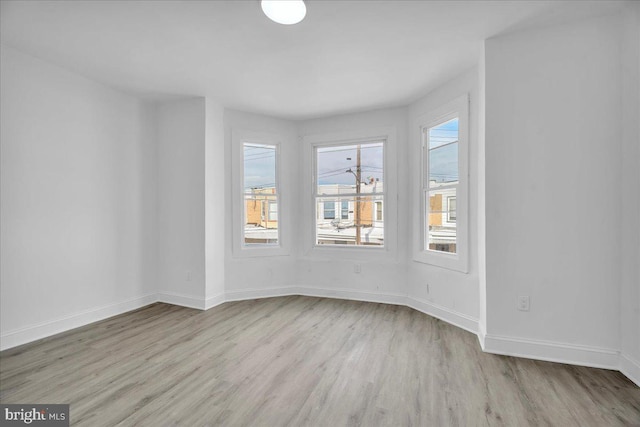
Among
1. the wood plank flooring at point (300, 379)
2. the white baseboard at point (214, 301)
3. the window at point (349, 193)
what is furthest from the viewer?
the window at point (349, 193)

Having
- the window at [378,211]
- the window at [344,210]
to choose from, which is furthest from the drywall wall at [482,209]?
the window at [344,210]

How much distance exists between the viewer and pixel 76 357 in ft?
8.51

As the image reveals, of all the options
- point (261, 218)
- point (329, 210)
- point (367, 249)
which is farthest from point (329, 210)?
point (261, 218)

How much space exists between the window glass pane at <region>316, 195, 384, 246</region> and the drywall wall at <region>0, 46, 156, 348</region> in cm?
228

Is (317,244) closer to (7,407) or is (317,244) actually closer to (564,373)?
(564,373)

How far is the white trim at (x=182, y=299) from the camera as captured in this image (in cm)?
391

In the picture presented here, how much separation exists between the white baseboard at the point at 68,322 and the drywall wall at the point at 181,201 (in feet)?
1.15

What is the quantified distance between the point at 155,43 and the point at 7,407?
9.09 ft

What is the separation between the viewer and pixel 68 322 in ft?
10.5

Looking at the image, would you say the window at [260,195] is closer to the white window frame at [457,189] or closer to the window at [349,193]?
the window at [349,193]

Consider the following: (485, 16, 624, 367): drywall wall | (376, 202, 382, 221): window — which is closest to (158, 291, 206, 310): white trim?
(376, 202, 382, 221): window

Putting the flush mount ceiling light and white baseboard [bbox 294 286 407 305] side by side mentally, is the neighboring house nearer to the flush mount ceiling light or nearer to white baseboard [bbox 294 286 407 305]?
white baseboard [bbox 294 286 407 305]

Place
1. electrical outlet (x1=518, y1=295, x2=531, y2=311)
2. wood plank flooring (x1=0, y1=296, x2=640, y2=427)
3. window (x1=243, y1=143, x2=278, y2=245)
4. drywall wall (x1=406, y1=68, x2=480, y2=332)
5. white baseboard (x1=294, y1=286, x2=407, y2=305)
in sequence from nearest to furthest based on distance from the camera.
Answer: wood plank flooring (x1=0, y1=296, x2=640, y2=427) < electrical outlet (x1=518, y1=295, x2=531, y2=311) < drywall wall (x1=406, y1=68, x2=480, y2=332) < white baseboard (x1=294, y1=286, x2=407, y2=305) < window (x1=243, y1=143, x2=278, y2=245)

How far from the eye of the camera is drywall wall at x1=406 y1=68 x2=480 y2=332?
312 cm
